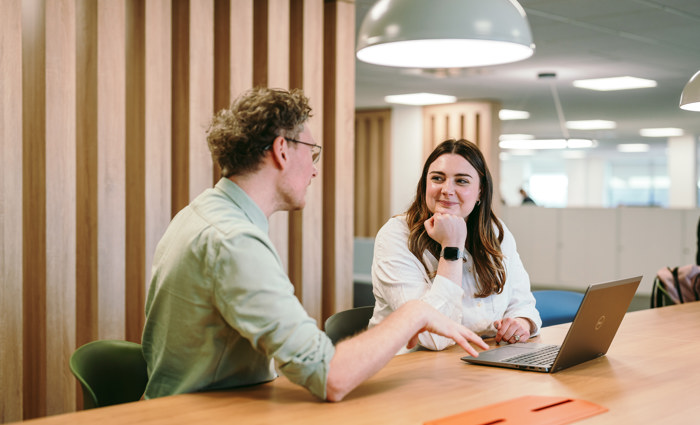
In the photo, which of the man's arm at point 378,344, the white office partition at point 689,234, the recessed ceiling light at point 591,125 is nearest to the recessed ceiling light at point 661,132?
the recessed ceiling light at point 591,125

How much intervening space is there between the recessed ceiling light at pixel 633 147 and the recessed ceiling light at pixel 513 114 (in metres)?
6.90

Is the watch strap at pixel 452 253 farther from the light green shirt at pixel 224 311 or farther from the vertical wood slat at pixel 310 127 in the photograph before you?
the vertical wood slat at pixel 310 127

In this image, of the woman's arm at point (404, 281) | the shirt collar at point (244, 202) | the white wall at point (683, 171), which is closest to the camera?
the shirt collar at point (244, 202)

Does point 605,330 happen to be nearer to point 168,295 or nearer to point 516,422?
point 516,422

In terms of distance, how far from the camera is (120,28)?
3.28 meters

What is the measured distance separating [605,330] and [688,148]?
14730 mm

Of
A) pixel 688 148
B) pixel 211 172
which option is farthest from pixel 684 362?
pixel 688 148

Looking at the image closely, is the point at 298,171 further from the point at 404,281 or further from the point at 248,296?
the point at 404,281

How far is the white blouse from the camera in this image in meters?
2.51

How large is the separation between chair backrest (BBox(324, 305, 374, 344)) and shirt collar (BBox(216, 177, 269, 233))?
2.53 ft

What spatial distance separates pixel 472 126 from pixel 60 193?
7893mm

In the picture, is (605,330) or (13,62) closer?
(605,330)

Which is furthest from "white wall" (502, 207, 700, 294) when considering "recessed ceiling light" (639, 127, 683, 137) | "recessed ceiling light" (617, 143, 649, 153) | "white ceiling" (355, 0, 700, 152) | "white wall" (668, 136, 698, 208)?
"recessed ceiling light" (617, 143, 649, 153)

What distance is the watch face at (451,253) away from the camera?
2.44m
